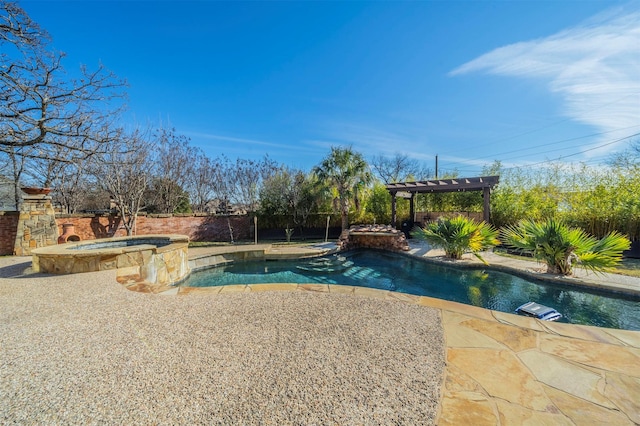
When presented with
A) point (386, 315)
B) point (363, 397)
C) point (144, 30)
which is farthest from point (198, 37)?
point (363, 397)

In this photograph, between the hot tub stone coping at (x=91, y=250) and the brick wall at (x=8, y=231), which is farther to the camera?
the brick wall at (x=8, y=231)

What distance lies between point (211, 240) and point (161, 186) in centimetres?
452

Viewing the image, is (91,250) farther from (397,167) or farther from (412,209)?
(397,167)

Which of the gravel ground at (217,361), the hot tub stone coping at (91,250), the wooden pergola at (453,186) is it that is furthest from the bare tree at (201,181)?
the gravel ground at (217,361)

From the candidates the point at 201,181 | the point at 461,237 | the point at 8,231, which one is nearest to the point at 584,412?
the point at 461,237

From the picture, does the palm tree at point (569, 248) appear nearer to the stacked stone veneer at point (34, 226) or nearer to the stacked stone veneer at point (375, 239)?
the stacked stone veneer at point (375, 239)

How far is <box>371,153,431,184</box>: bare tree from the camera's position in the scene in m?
26.1

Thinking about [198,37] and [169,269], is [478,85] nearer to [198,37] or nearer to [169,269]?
[198,37]

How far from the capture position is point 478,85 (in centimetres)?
899

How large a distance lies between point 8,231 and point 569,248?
15312 mm

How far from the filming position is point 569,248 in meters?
5.17

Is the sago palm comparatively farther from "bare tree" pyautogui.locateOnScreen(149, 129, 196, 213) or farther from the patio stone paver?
"bare tree" pyautogui.locateOnScreen(149, 129, 196, 213)

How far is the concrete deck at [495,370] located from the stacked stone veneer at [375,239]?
5.99 metres

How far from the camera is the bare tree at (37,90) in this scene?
452 centimetres
